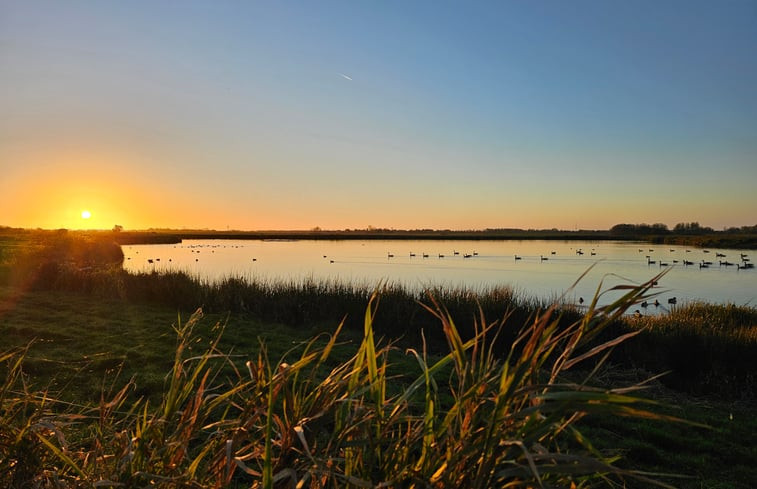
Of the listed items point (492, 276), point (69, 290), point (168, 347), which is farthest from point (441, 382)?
point (492, 276)

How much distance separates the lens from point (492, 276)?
41.0 metres

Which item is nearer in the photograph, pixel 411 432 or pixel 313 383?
pixel 411 432

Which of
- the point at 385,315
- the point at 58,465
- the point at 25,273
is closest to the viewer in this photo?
the point at 58,465

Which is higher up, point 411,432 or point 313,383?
point 313,383

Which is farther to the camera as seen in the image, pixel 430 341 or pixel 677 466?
pixel 430 341

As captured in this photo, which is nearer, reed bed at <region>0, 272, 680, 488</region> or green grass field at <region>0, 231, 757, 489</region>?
reed bed at <region>0, 272, 680, 488</region>

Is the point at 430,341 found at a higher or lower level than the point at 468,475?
lower

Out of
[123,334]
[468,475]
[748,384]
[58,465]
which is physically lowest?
[748,384]

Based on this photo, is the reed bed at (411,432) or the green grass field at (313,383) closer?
the reed bed at (411,432)

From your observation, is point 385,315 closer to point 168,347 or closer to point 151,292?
point 168,347

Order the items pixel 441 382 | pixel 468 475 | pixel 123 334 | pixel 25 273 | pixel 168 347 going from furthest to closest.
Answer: pixel 25 273
pixel 123 334
pixel 168 347
pixel 441 382
pixel 468 475

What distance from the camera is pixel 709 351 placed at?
1216cm

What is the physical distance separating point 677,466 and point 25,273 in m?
23.1

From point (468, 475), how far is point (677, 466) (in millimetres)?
6518
